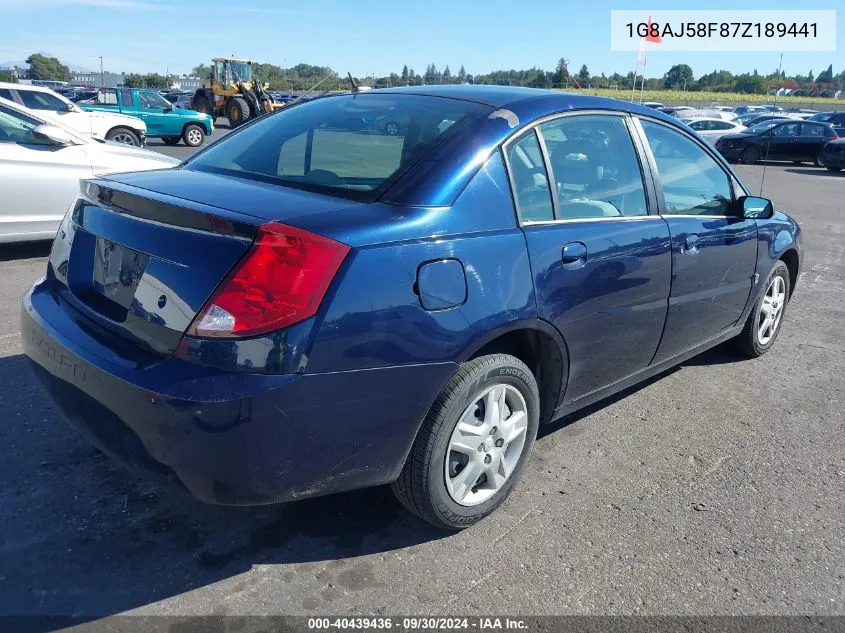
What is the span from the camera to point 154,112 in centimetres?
2092

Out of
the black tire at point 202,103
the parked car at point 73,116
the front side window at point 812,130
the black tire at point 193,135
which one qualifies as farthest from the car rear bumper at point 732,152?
the black tire at point 202,103

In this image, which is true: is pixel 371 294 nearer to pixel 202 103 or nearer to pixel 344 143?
pixel 344 143

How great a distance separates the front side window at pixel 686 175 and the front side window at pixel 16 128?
5.49 metres

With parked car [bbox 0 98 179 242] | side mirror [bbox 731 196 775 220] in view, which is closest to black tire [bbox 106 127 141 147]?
parked car [bbox 0 98 179 242]

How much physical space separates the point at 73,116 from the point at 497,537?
14.2 m

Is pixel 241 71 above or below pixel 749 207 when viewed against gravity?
above

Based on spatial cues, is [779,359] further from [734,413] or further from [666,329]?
[666,329]

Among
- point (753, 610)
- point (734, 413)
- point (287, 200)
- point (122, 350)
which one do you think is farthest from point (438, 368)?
point (734, 413)

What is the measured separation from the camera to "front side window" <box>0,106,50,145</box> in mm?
6621

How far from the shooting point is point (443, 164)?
2.66m

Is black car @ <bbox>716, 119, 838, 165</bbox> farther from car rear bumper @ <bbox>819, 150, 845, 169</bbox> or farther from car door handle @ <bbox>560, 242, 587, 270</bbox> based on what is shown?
car door handle @ <bbox>560, 242, 587, 270</bbox>

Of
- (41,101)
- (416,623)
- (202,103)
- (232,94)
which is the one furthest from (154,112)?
(416,623)

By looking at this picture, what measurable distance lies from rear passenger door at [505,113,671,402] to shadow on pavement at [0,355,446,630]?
1032mm

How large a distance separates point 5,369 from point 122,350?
7.04 feet
